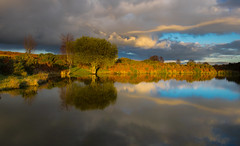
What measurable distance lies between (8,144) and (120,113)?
5.35 meters

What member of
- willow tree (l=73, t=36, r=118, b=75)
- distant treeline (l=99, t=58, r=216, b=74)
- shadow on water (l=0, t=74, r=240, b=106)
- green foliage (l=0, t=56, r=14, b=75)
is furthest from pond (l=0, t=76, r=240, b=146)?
distant treeline (l=99, t=58, r=216, b=74)

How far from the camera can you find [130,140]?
5.70 meters

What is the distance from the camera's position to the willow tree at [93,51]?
43.5 m

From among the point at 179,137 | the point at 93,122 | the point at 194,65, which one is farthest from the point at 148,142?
the point at 194,65

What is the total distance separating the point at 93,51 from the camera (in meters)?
43.3

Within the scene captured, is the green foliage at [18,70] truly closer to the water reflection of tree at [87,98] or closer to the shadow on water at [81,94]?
the shadow on water at [81,94]

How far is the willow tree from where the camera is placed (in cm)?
4350

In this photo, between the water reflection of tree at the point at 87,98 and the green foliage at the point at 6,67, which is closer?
the water reflection of tree at the point at 87,98

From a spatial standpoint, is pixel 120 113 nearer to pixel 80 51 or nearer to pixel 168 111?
pixel 168 111

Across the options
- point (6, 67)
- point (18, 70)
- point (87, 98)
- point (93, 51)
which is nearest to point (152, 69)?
point (93, 51)

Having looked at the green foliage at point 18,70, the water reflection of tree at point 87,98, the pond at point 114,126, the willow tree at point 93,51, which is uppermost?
the willow tree at point 93,51

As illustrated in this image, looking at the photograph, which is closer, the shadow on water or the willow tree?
the shadow on water

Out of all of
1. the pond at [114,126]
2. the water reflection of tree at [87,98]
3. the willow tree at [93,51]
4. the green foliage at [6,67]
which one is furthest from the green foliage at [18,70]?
the willow tree at [93,51]

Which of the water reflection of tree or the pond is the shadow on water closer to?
the water reflection of tree
